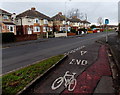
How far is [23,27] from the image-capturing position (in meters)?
37.2

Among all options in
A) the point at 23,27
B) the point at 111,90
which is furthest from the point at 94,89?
the point at 23,27

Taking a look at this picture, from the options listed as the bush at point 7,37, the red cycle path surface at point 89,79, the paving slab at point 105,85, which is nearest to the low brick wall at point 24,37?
the bush at point 7,37

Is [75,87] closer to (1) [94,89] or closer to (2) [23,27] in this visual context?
(1) [94,89]

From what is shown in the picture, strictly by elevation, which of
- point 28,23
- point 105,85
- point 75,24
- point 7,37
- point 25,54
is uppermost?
point 75,24

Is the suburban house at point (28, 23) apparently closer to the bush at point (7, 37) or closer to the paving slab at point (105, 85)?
the bush at point (7, 37)

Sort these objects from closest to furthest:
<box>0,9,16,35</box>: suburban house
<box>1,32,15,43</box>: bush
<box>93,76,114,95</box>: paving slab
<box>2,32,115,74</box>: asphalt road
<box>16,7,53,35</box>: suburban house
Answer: <box>93,76,114,95</box>: paving slab → <box>2,32,115,74</box>: asphalt road → <box>1,32,15,43</box>: bush → <box>0,9,16,35</box>: suburban house → <box>16,7,53,35</box>: suburban house

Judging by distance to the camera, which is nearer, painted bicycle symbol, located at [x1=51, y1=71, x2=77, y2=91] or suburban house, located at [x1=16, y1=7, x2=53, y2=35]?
painted bicycle symbol, located at [x1=51, y1=71, x2=77, y2=91]

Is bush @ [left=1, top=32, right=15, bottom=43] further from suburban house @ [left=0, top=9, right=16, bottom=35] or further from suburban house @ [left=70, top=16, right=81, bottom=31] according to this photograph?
suburban house @ [left=70, top=16, right=81, bottom=31]

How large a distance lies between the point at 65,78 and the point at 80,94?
4.81 ft

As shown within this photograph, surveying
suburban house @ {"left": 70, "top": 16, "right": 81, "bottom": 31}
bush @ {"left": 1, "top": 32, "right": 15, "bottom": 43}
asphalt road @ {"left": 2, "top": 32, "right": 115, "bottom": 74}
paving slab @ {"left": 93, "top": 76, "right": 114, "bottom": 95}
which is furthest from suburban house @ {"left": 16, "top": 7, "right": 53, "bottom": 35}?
paving slab @ {"left": 93, "top": 76, "right": 114, "bottom": 95}

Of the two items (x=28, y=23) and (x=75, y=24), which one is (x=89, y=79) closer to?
(x=28, y=23)

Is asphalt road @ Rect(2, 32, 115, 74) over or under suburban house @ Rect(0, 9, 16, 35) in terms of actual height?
under

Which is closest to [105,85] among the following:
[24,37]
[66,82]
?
[66,82]

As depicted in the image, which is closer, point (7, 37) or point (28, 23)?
point (7, 37)
